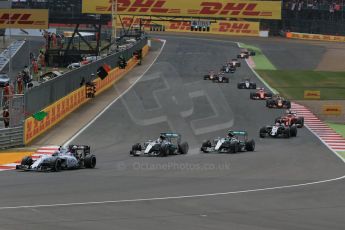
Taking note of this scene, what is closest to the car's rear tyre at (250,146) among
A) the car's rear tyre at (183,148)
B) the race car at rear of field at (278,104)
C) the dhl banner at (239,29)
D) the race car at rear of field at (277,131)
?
the car's rear tyre at (183,148)

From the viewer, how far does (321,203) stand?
17.6 m

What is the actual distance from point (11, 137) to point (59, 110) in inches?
312

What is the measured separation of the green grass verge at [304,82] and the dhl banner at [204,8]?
16.6 m

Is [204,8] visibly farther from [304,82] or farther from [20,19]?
[20,19]

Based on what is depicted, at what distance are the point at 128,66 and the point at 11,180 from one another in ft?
149

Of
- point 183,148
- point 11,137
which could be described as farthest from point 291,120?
point 11,137

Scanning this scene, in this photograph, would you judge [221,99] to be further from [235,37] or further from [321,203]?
[235,37]

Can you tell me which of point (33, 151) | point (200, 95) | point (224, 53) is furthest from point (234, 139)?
point (224, 53)

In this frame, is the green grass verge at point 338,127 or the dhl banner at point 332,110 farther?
the dhl banner at point 332,110

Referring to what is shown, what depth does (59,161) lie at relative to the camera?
2281 cm

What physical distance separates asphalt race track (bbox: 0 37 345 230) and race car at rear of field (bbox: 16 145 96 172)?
1.65 ft

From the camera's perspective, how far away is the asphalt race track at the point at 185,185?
14.5 m

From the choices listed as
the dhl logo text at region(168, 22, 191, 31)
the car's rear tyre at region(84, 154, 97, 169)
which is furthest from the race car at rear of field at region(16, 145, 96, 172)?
the dhl logo text at region(168, 22, 191, 31)

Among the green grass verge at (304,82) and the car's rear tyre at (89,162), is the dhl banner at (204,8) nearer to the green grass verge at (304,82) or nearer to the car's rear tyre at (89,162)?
the green grass verge at (304,82)
